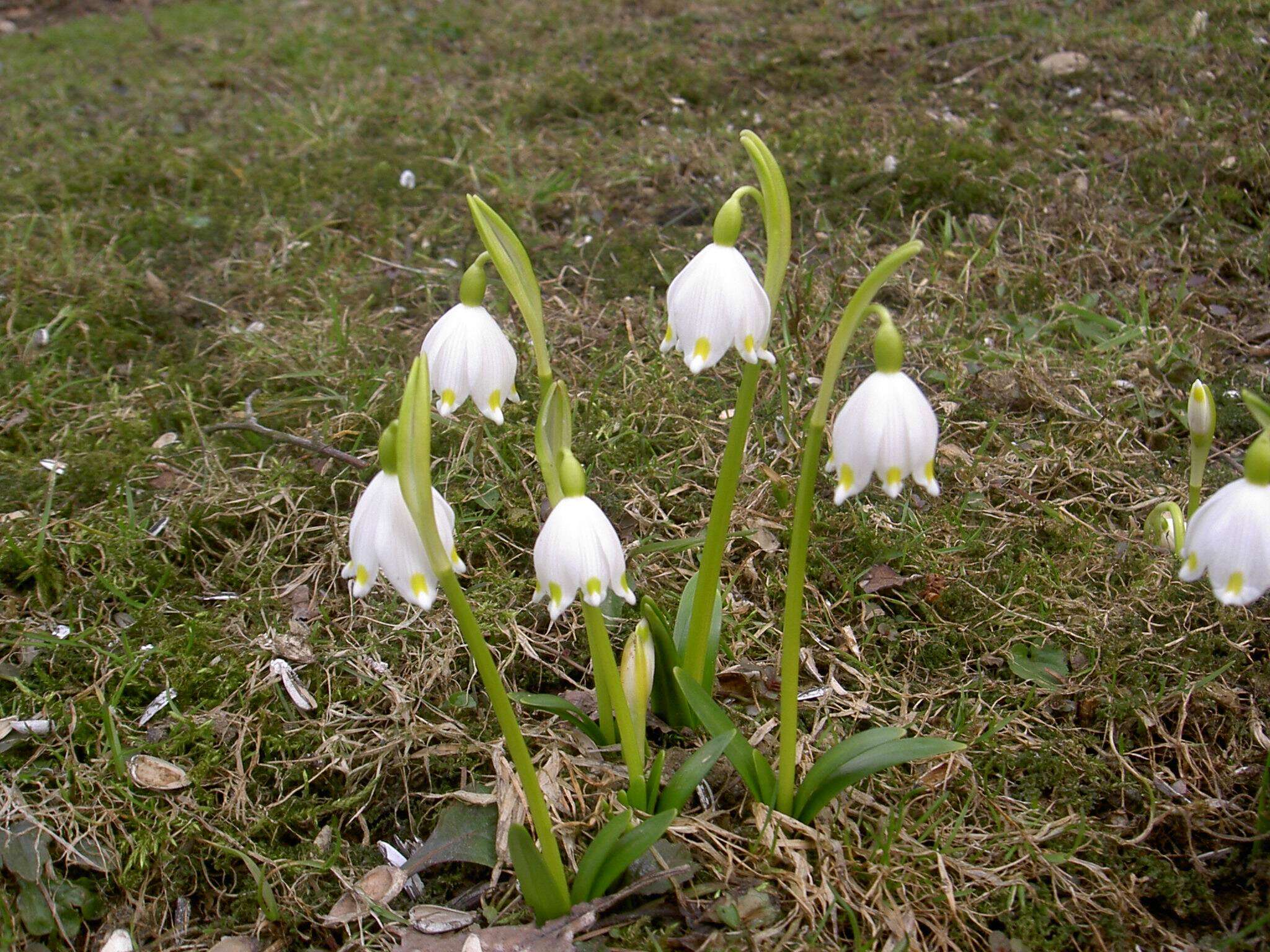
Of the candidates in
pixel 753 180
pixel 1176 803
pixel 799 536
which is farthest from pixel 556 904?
pixel 753 180

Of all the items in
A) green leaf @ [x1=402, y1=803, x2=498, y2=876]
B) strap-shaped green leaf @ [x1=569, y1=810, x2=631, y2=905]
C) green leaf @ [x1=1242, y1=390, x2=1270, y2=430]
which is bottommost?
green leaf @ [x1=402, y1=803, x2=498, y2=876]

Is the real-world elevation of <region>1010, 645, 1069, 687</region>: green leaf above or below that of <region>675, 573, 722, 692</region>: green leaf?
below

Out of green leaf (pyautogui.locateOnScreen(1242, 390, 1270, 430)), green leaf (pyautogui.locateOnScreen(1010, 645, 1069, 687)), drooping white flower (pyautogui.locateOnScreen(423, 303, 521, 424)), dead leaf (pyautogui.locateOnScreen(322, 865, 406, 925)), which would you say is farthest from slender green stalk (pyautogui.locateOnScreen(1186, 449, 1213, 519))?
dead leaf (pyautogui.locateOnScreen(322, 865, 406, 925))

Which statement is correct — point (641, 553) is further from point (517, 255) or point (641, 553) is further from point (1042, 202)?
point (1042, 202)

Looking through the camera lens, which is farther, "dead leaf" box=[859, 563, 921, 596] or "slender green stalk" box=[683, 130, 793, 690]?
"dead leaf" box=[859, 563, 921, 596]

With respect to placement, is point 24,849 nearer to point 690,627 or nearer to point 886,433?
point 690,627

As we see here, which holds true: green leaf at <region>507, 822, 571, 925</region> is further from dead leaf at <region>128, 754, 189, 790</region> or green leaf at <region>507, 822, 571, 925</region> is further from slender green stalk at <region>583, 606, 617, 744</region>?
dead leaf at <region>128, 754, 189, 790</region>

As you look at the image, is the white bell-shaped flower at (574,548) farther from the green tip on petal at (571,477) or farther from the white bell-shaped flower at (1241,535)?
the white bell-shaped flower at (1241,535)
